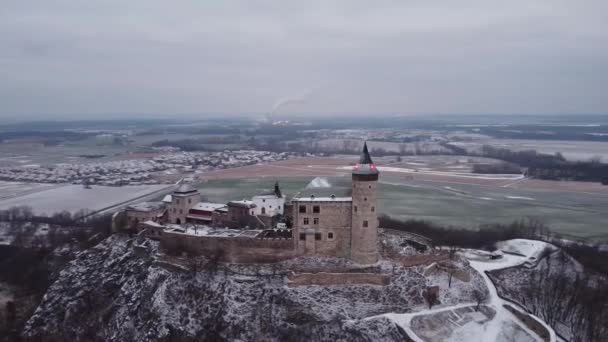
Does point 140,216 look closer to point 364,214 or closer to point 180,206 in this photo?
point 180,206

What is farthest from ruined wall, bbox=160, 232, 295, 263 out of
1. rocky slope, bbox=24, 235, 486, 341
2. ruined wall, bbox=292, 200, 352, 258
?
ruined wall, bbox=292, 200, 352, 258

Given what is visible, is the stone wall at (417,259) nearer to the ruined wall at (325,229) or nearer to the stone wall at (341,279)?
the stone wall at (341,279)

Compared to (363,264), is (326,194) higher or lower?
higher

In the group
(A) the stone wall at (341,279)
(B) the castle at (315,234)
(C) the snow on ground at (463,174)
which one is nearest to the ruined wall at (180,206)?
(B) the castle at (315,234)

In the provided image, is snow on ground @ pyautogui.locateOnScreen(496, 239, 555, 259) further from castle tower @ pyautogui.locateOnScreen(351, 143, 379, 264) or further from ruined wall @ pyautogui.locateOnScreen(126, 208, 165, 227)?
ruined wall @ pyautogui.locateOnScreen(126, 208, 165, 227)

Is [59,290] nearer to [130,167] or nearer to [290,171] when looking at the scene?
[290,171]

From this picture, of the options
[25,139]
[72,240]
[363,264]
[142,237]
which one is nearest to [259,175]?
[72,240]
